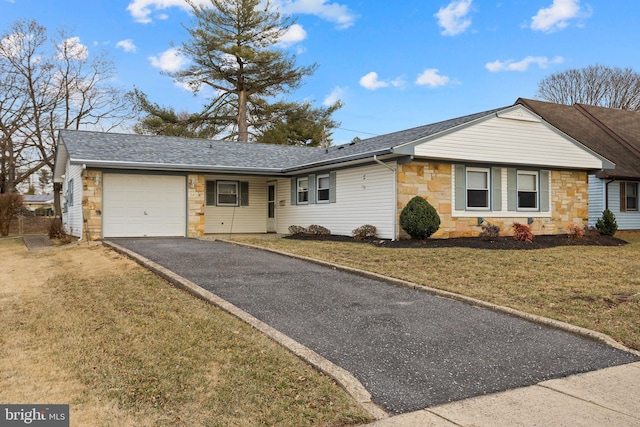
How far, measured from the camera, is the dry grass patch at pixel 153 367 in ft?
11.5

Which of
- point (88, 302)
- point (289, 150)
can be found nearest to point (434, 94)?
point (289, 150)

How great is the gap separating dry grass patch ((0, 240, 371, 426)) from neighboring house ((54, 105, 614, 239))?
876 cm

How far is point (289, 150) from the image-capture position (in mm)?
22062

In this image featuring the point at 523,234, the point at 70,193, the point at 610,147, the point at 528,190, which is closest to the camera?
the point at 523,234

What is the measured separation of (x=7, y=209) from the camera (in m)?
22.4

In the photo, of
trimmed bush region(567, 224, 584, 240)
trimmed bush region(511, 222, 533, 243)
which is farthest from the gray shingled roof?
trimmed bush region(567, 224, 584, 240)

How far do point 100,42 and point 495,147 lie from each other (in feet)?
83.8

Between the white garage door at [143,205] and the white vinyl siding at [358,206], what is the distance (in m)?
4.19

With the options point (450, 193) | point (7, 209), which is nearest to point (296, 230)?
point (450, 193)

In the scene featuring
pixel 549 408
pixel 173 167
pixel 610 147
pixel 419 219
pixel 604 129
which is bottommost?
pixel 549 408

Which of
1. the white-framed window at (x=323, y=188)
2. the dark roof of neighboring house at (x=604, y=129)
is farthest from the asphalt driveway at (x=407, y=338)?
the dark roof of neighboring house at (x=604, y=129)

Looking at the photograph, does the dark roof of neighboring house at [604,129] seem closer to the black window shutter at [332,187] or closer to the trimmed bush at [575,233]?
the trimmed bush at [575,233]

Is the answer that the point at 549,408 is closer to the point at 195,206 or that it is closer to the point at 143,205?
the point at 195,206

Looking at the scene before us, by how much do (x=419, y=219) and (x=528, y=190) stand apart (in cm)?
505
